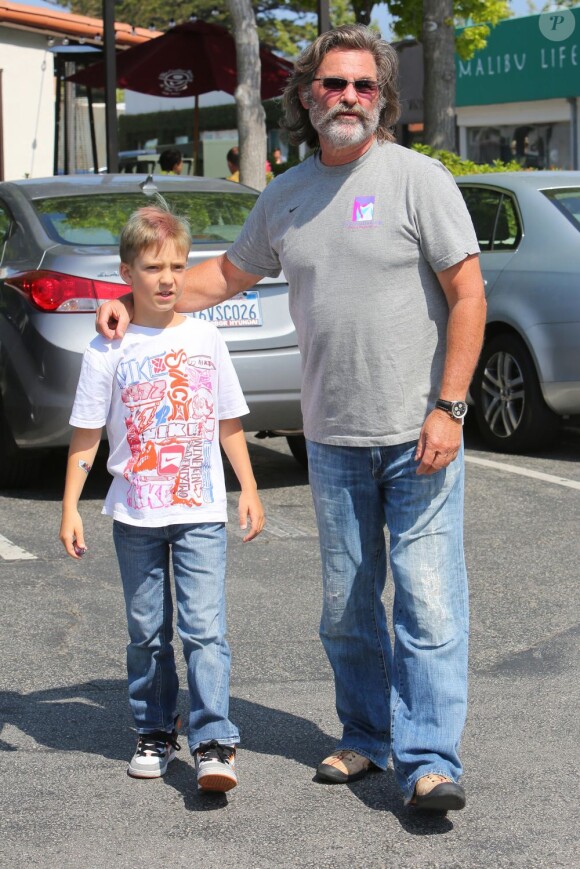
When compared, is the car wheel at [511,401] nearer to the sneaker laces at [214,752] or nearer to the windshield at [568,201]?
the windshield at [568,201]

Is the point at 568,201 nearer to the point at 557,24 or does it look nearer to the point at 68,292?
the point at 68,292

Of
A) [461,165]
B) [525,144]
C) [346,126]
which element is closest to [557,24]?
[525,144]

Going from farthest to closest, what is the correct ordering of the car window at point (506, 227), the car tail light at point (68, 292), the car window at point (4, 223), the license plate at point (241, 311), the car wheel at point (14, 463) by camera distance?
the car window at point (506, 227) < the car window at point (4, 223) < the car wheel at point (14, 463) < the license plate at point (241, 311) < the car tail light at point (68, 292)

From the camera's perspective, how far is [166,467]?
144 inches

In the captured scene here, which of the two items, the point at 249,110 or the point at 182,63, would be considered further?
the point at 182,63

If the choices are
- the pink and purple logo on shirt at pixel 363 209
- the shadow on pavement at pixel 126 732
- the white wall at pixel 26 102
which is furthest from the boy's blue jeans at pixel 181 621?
the white wall at pixel 26 102

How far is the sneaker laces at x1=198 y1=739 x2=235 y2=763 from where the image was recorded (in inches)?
142

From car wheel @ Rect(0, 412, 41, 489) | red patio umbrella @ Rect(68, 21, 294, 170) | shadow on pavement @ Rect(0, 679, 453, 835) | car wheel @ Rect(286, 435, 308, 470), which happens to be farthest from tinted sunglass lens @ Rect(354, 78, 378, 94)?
red patio umbrella @ Rect(68, 21, 294, 170)

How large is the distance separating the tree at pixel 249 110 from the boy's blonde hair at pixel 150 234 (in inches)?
423

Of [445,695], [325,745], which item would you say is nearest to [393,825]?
[445,695]

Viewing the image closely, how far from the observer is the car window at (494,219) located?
8.73m

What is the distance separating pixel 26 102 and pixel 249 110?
27.3 ft

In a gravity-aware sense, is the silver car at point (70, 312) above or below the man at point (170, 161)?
below

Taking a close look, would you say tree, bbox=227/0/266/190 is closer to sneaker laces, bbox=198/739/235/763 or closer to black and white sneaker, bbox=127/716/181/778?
black and white sneaker, bbox=127/716/181/778
